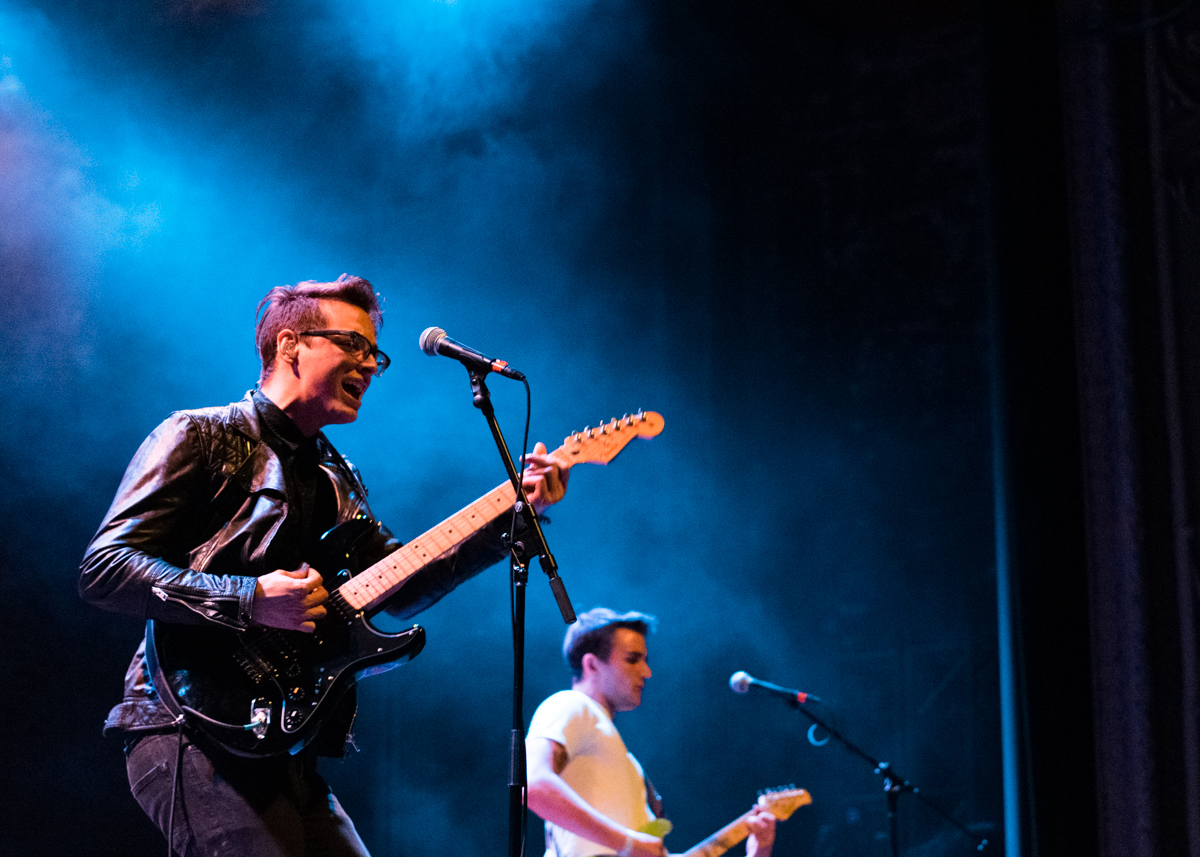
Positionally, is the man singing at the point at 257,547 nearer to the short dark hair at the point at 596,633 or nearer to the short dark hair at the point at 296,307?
the short dark hair at the point at 296,307

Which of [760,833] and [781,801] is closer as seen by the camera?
[760,833]

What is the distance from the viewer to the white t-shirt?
4.23m

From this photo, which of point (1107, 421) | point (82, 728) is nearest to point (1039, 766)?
point (1107, 421)

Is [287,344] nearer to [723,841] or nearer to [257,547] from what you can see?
[257,547]

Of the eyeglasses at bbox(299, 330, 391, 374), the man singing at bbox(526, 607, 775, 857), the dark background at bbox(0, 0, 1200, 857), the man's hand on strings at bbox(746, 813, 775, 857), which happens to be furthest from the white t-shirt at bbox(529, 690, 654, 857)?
the eyeglasses at bbox(299, 330, 391, 374)

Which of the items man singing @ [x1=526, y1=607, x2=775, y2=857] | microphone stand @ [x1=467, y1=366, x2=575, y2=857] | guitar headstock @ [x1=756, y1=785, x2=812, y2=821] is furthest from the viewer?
guitar headstock @ [x1=756, y1=785, x2=812, y2=821]

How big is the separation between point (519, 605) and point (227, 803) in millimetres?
781

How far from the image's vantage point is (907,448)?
7.54m

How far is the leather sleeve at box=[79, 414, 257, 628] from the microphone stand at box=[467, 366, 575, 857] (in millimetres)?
601

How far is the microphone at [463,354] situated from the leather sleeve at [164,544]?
2.04ft

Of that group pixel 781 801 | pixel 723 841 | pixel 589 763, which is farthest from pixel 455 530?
pixel 781 801

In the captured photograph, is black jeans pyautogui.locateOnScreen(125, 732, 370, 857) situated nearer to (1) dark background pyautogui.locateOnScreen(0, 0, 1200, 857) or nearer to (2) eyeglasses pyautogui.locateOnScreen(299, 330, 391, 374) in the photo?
(2) eyeglasses pyautogui.locateOnScreen(299, 330, 391, 374)

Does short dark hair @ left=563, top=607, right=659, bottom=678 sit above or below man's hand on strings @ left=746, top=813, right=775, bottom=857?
above

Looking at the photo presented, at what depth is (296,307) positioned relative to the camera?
119 inches
